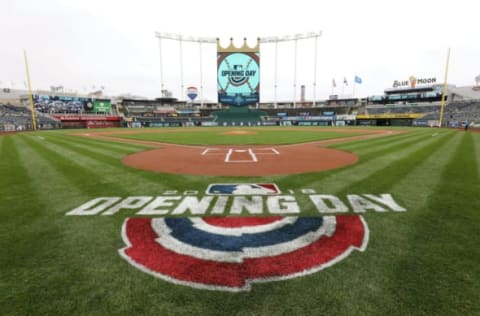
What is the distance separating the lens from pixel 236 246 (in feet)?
11.2

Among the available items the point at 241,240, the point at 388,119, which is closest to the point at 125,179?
the point at 241,240

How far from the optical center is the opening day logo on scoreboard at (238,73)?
5606 cm

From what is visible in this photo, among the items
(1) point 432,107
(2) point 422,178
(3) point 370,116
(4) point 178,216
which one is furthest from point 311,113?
(4) point 178,216

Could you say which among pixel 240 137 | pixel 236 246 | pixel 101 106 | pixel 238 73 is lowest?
pixel 236 246

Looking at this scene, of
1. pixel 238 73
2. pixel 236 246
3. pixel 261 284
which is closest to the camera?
pixel 261 284

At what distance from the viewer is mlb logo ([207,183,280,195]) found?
5.92 meters

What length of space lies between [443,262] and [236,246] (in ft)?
9.27

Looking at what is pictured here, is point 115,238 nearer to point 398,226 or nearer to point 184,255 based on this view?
point 184,255

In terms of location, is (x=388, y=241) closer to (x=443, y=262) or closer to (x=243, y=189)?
(x=443, y=262)

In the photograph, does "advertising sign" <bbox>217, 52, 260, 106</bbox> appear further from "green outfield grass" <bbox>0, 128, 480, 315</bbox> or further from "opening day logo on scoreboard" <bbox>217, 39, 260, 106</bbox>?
"green outfield grass" <bbox>0, 128, 480, 315</bbox>

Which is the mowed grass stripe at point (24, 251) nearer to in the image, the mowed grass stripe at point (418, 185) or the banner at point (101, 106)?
the mowed grass stripe at point (418, 185)

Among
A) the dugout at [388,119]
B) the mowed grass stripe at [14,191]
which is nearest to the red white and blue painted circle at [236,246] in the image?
the mowed grass stripe at [14,191]

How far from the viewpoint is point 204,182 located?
693 centimetres

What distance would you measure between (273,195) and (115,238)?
3.58 m
